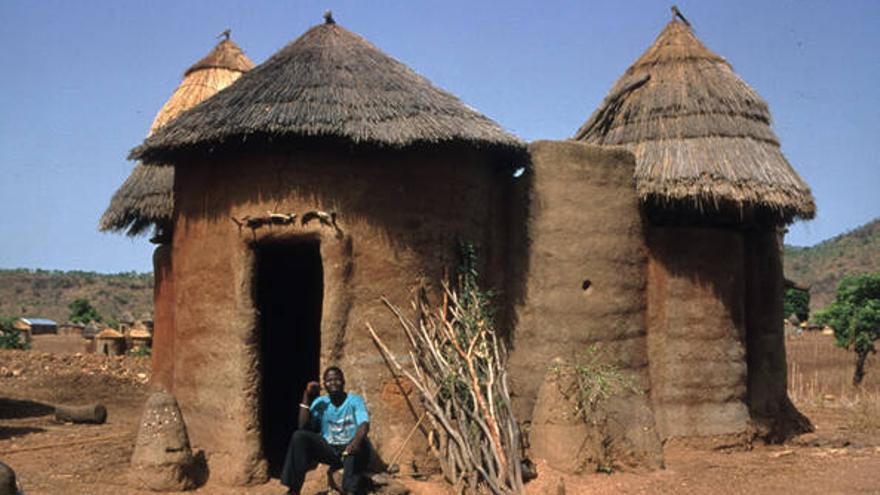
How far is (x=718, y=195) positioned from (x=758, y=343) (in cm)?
222

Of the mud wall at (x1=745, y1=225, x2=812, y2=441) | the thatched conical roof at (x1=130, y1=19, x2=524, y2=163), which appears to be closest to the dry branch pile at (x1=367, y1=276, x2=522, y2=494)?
the thatched conical roof at (x1=130, y1=19, x2=524, y2=163)

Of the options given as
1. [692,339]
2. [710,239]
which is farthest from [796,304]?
→ [692,339]

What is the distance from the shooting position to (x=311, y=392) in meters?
7.50

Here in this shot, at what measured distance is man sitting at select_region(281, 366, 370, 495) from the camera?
692cm

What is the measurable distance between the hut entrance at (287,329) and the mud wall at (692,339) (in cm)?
396

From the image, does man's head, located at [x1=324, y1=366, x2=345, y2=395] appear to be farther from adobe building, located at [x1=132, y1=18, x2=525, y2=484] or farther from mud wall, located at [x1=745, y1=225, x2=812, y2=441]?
mud wall, located at [x1=745, y1=225, x2=812, y2=441]

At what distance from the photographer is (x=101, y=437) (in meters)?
10.3

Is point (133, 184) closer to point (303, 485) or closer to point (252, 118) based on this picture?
point (252, 118)

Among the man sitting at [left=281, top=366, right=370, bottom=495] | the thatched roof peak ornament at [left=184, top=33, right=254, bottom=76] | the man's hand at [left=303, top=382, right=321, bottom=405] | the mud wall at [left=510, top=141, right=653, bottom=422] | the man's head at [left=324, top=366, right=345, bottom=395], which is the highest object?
the thatched roof peak ornament at [left=184, top=33, right=254, bottom=76]

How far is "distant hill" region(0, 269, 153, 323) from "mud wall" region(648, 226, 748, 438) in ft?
129

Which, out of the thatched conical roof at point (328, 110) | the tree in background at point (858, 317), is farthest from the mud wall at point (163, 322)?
the tree in background at point (858, 317)

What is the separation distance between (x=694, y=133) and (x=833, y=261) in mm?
42560

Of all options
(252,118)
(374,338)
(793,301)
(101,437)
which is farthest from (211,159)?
(793,301)

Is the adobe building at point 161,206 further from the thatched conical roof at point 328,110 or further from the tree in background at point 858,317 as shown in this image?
the tree in background at point 858,317
